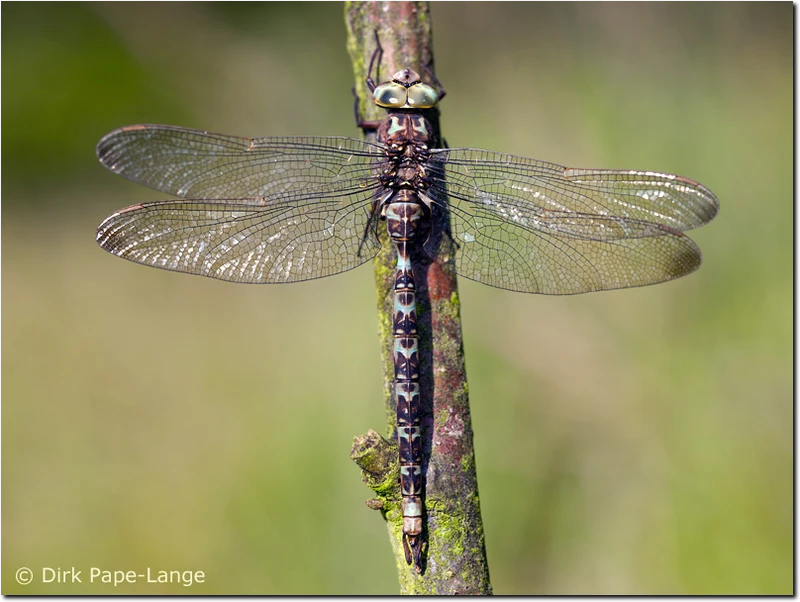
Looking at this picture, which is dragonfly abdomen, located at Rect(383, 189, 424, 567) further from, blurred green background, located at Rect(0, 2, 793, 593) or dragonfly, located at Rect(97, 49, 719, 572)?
blurred green background, located at Rect(0, 2, 793, 593)

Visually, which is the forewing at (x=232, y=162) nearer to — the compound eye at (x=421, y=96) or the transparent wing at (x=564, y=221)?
the compound eye at (x=421, y=96)

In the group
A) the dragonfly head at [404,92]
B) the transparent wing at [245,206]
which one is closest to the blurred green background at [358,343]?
the transparent wing at [245,206]

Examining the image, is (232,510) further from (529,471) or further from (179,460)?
(529,471)

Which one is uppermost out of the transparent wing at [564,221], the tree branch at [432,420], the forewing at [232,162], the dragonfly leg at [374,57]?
the dragonfly leg at [374,57]

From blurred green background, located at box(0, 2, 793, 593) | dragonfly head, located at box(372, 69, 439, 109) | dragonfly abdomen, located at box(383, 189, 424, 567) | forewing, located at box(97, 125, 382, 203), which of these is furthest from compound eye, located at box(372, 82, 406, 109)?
blurred green background, located at box(0, 2, 793, 593)

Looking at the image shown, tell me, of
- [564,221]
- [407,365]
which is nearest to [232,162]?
[407,365]

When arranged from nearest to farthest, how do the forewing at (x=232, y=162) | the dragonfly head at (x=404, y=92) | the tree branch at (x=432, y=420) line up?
the tree branch at (x=432, y=420) → the dragonfly head at (x=404, y=92) → the forewing at (x=232, y=162)

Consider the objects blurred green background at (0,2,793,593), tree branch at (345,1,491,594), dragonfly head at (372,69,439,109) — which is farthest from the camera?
blurred green background at (0,2,793,593)
